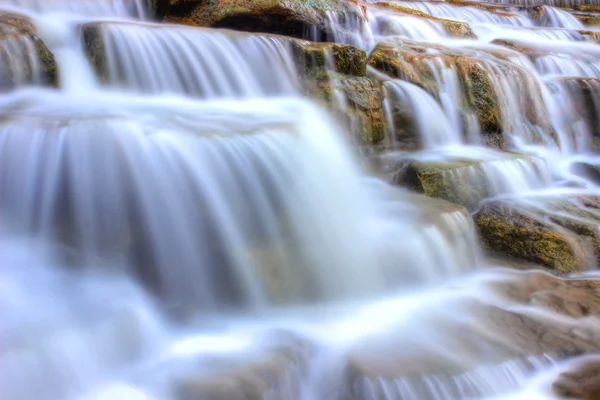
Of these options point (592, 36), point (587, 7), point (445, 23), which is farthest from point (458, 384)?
point (587, 7)

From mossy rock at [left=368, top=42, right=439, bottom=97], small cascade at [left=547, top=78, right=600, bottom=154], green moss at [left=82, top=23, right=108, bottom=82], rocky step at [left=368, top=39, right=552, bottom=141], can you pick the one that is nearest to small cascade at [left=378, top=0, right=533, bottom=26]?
small cascade at [left=547, top=78, right=600, bottom=154]

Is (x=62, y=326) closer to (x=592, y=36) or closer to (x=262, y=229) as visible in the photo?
(x=262, y=229)

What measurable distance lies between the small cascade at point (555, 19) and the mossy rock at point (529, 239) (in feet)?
39.1

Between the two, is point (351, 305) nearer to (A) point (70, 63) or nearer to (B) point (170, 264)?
(B) point (170, 264)

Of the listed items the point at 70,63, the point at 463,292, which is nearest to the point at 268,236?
the point at 463,292

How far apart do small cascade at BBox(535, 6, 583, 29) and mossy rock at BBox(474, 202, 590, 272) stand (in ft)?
39.1

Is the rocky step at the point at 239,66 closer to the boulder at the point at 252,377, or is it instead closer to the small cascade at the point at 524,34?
the boulder at the point at 252,377

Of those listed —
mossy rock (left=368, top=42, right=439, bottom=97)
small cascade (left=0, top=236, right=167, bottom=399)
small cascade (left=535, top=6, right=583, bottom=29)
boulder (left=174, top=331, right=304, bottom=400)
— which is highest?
small cascade (left=535, top=6, right=583, bottom=29)

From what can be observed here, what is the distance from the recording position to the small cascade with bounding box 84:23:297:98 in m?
5.33

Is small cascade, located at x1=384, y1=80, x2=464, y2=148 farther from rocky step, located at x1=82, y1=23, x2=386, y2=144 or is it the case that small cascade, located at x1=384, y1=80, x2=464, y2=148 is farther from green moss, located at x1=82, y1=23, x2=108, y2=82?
green moss, located at x1=82, y1=23, x2=108, y2=82

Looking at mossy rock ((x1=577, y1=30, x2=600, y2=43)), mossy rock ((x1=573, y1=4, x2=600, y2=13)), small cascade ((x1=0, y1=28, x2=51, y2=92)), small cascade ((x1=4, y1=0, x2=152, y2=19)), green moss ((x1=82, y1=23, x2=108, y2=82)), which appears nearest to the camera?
small cascade ((x1=0, y1=28, x2=51, y2=92))

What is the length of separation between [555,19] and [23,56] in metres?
14.7

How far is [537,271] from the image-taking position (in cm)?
454

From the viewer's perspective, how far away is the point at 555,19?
15109 mm
